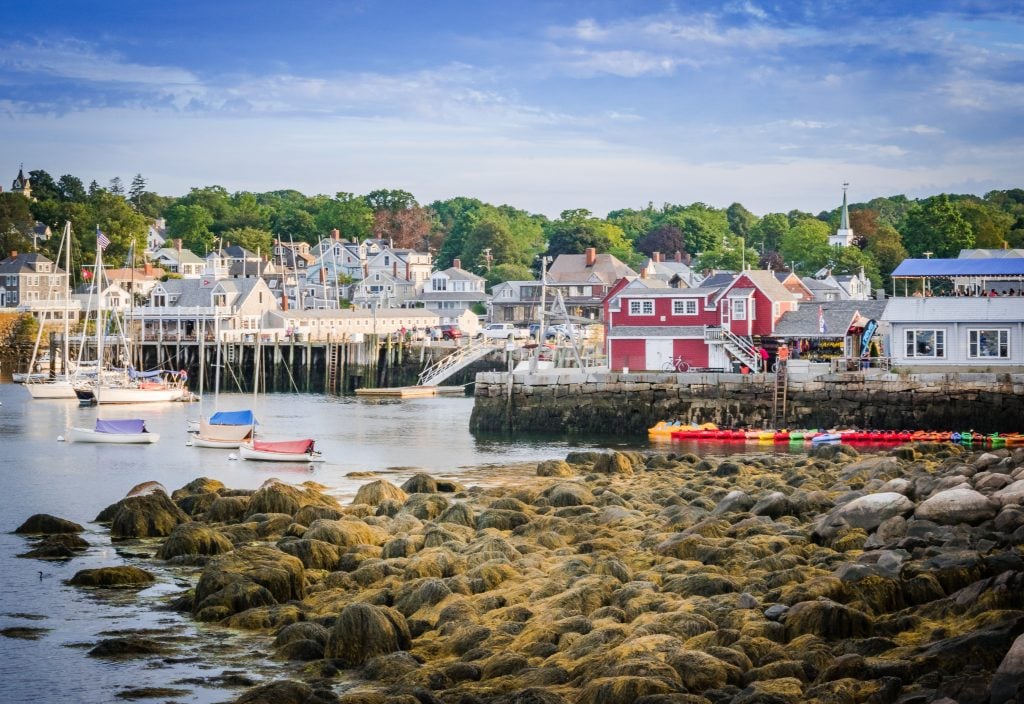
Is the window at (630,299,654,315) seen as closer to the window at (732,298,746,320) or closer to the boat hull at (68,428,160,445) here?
the window at (732,298,746,320)

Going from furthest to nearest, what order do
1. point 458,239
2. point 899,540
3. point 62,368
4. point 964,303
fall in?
point 458,239 < point 62,368 < point 964,303 < point 899,540

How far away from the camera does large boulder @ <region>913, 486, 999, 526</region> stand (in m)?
27.0

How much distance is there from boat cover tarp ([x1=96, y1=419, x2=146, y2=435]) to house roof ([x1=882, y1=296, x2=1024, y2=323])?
31.3m

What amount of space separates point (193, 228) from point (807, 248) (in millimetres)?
→ 73975

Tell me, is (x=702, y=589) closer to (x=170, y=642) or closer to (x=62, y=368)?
(x=170, y=642)

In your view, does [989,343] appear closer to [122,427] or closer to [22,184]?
[122,427]

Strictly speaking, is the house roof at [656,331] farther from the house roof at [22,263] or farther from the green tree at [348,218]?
the green tree at [348,218]

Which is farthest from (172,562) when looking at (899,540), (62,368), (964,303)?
(62,368)

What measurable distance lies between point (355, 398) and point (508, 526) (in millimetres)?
55700

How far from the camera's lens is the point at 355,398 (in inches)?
3418

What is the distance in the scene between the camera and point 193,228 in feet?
550

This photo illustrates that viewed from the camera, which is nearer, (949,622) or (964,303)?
(949,622)

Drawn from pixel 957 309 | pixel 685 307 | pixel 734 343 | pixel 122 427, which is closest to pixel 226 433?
pixel 122 427

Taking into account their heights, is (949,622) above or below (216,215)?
below
